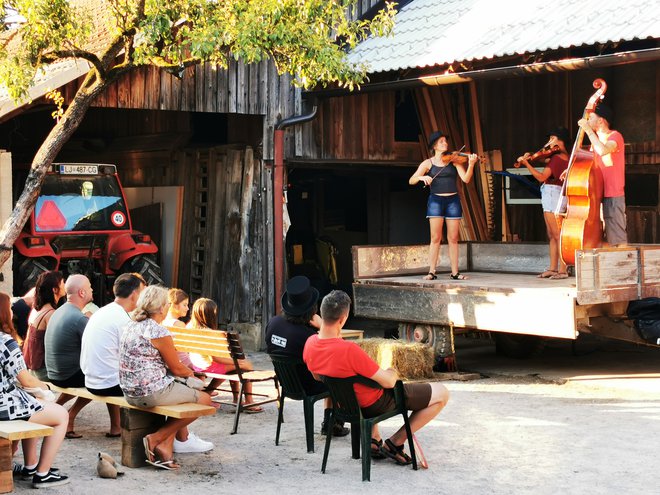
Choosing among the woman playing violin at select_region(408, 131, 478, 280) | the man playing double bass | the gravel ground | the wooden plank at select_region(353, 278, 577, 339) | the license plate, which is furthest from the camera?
the license plate

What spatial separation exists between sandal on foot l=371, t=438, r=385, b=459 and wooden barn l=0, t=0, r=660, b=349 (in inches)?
199

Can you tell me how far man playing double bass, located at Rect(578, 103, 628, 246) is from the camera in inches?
422

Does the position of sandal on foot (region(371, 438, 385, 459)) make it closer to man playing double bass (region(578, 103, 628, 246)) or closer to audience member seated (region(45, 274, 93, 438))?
audience member seated (region(45, 274, 93, 438))

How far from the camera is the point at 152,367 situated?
7.26 metres

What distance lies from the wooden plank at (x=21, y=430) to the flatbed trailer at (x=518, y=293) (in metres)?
5.25

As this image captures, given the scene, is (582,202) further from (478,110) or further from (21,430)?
(21,430)

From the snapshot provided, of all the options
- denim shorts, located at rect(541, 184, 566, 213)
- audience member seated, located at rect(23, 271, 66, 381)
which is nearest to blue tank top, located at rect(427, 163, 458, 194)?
denim shorts, located at rect(541, 184, 566, 213)

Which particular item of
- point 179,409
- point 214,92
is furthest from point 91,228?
point 179,409

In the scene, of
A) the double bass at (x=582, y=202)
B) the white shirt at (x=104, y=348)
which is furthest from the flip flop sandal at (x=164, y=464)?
the double bass at (x=582, y=202)

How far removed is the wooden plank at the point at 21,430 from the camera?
6.18 m

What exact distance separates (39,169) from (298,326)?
3.64 meters

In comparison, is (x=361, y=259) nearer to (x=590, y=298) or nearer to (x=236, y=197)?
(x=236, y=197)

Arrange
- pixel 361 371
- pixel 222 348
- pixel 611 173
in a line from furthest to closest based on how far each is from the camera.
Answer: pixel 611 173 < pixel 222 348 < pixel 361 371

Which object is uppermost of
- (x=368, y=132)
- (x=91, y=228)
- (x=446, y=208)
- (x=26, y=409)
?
(x=368, y=132)
